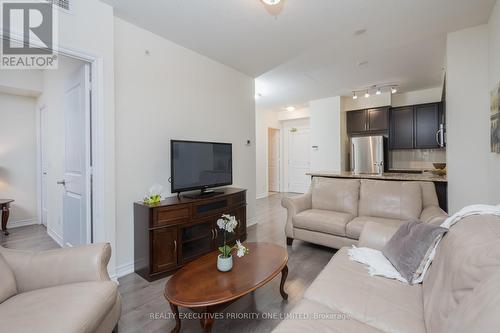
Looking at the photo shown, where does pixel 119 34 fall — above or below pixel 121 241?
above

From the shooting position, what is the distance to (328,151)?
6.14 meters

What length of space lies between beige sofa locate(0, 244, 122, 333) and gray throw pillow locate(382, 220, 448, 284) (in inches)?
70.7

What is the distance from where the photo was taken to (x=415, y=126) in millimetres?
5230

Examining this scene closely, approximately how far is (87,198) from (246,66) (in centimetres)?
291

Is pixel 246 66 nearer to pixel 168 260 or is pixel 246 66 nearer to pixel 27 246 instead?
pixel 168 260

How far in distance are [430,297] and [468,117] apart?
9.16 feet

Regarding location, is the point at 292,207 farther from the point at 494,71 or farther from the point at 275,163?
the point at 275,163

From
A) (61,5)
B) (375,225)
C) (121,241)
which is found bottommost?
(121,241)

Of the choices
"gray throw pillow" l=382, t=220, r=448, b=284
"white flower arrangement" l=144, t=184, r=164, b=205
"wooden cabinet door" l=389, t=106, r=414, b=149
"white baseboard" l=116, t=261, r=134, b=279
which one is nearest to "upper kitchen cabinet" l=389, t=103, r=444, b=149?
"wooden cabinet door" l=389, t=106, r=414, b=149

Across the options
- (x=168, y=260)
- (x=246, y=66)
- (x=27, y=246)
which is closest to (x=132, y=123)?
(x=168, y=260)

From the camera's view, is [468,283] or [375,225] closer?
[468,283]

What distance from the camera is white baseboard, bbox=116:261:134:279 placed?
2.42 metres

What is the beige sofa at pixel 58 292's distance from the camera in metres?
1.05

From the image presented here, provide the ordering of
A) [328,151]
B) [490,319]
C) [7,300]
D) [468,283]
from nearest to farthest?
[490,319] → [468,283] → [7,300] → [328,151]
